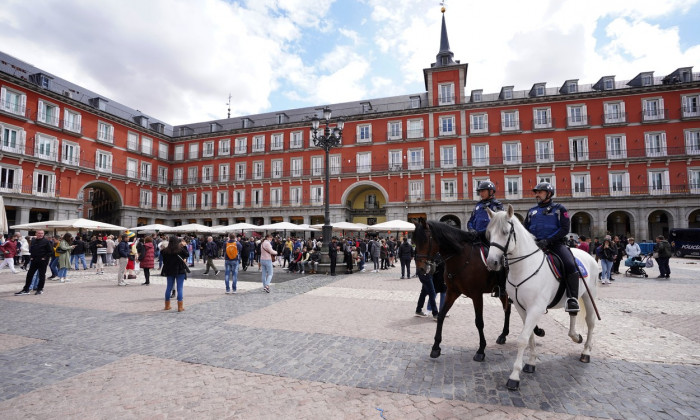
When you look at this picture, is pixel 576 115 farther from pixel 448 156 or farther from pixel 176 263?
pixel 176 263

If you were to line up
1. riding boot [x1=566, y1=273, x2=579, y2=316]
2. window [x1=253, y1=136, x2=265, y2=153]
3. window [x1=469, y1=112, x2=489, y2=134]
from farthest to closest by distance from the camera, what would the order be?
window [x1=253, y1=136, x2=265, y2=153], window [x1=469, y1=112, x2=489, y2=134], riding boot [x1=566, y1=273, x2=579, y2=316]

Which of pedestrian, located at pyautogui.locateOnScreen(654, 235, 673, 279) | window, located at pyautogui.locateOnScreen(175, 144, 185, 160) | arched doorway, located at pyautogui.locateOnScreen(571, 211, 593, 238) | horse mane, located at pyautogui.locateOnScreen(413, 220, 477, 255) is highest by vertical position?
window, located at pyautogui.locateOnScreen(175, 144, 185, 160)

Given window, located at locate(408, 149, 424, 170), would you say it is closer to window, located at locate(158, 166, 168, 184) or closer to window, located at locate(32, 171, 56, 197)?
window, located at locate(158, 166, 168, 184)

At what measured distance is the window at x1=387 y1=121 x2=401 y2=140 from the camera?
33.7 m

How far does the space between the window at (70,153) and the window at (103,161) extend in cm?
173

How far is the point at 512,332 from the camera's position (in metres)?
5.39

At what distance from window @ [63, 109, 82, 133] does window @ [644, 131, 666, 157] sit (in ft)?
170

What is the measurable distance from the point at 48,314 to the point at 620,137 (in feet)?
127

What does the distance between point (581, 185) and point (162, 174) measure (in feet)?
149

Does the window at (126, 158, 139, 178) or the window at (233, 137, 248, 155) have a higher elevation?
the window at (233, 137, 248, 155)

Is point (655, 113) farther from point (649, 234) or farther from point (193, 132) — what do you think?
point (193, 132)

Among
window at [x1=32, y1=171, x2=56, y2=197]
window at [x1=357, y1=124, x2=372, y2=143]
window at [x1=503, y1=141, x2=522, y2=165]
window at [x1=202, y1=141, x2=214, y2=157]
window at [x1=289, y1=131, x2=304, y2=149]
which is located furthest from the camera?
Result: window at [x1=202, y1=141, x2=214, y2=157]

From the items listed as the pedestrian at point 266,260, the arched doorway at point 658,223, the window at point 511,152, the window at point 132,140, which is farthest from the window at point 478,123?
the window at point 132,140

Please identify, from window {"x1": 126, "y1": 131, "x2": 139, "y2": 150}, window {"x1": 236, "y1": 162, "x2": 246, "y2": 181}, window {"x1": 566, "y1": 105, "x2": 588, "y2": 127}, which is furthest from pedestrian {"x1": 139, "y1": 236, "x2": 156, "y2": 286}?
window {"x1": 566, "y1": 105, "x2": 588, "y2": 127}
